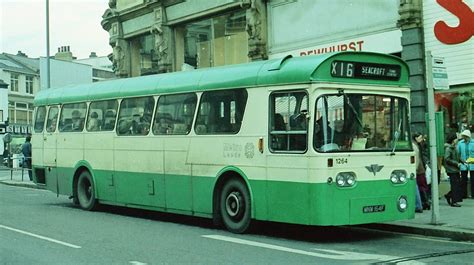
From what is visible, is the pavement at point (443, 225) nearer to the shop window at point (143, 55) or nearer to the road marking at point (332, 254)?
the road marking at point (332, 254)

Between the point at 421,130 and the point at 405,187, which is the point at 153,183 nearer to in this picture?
the point at 405,187

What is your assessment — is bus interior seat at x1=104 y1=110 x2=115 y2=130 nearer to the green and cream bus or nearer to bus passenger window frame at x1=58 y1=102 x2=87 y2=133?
the green and cream bus

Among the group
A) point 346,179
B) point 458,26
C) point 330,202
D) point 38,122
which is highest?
point 458,26

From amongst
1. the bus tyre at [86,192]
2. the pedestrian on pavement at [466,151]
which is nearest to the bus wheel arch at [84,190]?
the bus tyre at [86,192]

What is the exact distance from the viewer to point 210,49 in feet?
81.1

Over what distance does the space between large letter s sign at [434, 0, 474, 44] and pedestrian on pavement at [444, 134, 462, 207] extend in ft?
8.97

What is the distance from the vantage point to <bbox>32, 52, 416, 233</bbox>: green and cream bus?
987 cm

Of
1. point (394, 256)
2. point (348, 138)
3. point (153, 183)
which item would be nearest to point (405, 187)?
point (348, 138)

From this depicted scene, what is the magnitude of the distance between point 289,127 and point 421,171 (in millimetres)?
4553

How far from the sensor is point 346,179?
32.5 ft

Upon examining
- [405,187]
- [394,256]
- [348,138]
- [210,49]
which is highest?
[210,49]

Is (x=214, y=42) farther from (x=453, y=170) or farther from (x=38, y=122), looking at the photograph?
(x=453, y=170)

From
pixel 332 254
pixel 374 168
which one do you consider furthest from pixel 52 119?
pixel 332 254

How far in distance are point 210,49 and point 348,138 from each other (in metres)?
15.3
